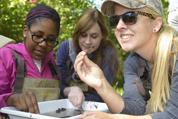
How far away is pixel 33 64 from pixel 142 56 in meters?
0.62

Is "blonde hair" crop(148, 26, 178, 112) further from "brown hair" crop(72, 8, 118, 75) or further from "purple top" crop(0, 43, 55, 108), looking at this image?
"brown hair" crop(72, 8, 118, 75)

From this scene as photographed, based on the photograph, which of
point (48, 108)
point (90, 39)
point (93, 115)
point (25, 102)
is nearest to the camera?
point (93, 115)

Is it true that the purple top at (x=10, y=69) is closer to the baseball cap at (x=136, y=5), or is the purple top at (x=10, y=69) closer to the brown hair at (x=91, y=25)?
the baseball cap at (x=136, y=5)

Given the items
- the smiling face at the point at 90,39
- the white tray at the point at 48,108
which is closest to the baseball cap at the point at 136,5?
the white tray at the point at 48,108

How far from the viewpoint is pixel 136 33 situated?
6.91ft

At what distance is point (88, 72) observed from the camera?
2105 millimetres

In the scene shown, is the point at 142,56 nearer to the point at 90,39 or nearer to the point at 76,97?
the point at 76,97

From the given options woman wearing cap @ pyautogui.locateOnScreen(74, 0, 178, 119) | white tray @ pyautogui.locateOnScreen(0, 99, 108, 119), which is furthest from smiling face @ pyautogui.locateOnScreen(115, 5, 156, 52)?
white tray @ pyautogui.locateOnScreen(0, 99, 108, 119)

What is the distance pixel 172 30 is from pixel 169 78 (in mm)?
245

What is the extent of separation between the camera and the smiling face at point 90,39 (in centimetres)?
304

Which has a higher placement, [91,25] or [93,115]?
[91,25]

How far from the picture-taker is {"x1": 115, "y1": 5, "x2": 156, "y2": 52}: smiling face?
210 cm

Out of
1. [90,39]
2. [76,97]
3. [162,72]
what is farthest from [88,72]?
[90,39]

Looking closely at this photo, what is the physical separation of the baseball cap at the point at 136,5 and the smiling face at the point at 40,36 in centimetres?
38
